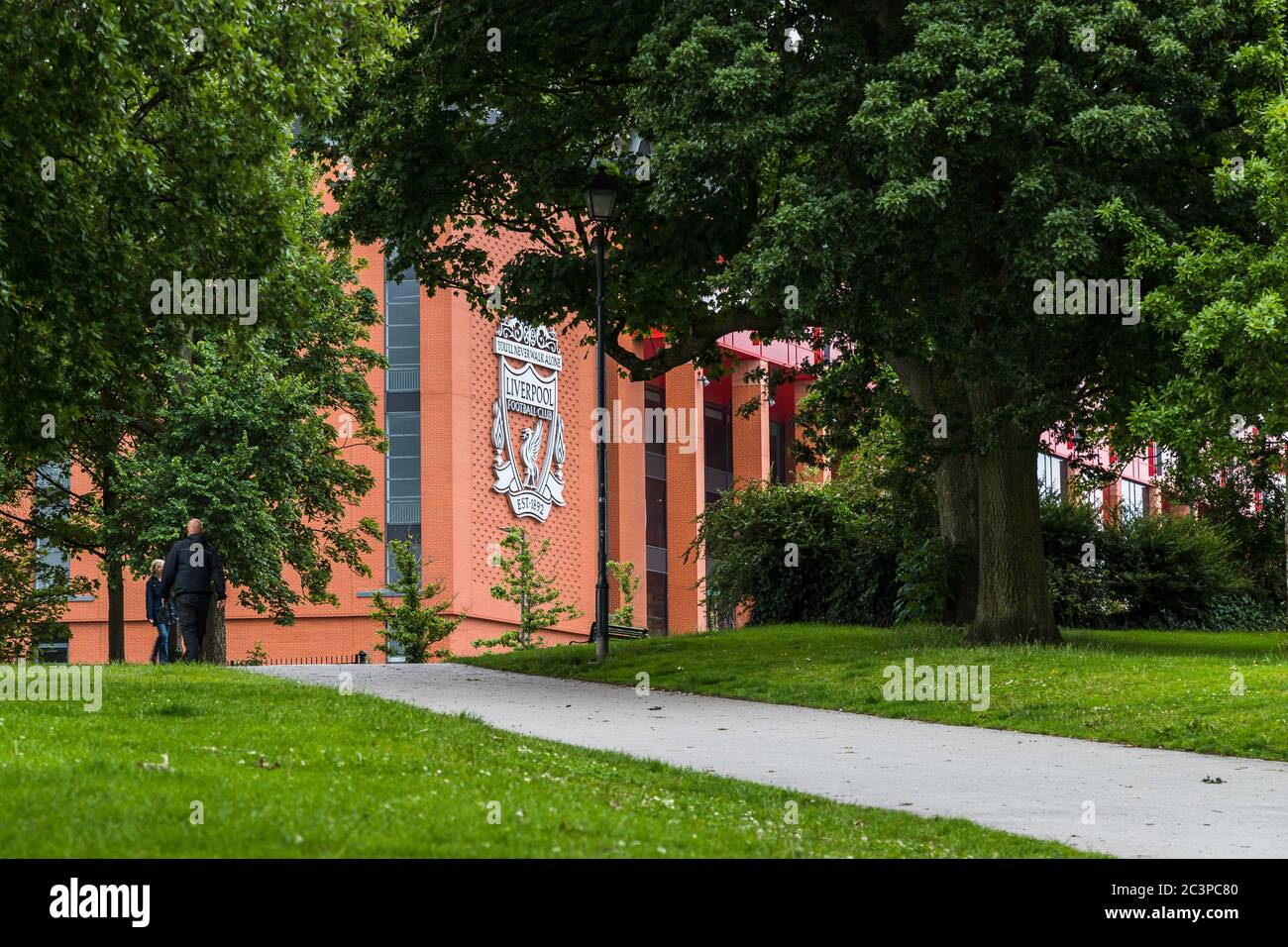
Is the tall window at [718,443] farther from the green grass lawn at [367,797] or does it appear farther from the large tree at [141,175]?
the green grass lawn at [367,797]

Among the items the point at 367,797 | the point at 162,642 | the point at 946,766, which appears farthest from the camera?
the point at 162,642

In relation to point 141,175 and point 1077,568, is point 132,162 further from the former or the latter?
point 1077,568

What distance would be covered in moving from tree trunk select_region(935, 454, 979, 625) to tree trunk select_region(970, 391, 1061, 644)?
11.7 ft

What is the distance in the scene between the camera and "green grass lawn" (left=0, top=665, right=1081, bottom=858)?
6.94m

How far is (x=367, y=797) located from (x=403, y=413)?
144 ft

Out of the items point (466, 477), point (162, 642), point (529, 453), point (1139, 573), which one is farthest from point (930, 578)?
point (529, 453)

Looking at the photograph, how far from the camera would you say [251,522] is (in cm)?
2791

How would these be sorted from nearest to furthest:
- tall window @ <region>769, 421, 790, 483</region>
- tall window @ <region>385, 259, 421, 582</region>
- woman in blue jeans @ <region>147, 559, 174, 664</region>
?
woman in blue jeans @ <region>147, 559, 174, 664</region> < tall window @ <region>385, 259, 421, 582</region> < tall window @ <region>769, 421, 790, 483</region>

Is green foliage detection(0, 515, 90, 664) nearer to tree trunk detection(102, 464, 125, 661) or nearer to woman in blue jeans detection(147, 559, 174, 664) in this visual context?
tree trunk detection(102, 464, 125, 661)

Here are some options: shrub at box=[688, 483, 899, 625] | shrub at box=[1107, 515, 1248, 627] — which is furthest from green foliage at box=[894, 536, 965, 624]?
shrub at box=[1107, 515, 1248, 627]

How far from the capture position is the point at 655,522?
6038 cm

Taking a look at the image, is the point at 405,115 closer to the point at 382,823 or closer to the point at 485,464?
the point at 382,823

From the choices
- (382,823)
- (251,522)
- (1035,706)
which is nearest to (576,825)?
(382,823)

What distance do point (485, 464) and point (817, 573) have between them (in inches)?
911
